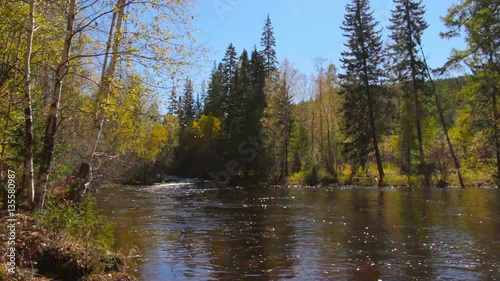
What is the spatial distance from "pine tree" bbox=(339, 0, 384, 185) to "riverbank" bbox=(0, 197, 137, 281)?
3273 centimetres

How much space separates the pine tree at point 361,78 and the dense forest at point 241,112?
0.34 feet

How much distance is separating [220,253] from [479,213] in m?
11.0

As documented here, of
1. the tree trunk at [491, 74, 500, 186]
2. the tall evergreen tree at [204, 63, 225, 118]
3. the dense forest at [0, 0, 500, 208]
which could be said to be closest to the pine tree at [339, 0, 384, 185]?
the dense forest at [0, 0, 500, 208]

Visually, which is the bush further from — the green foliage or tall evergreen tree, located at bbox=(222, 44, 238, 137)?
tall evergreen tree, located at bbox=(222, 44, 238, 137)

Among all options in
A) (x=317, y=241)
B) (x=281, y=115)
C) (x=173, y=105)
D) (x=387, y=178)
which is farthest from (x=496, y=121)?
(x=281, y=115)

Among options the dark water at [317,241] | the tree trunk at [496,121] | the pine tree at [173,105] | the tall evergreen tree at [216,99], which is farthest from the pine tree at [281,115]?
the pine tree at [173,105]

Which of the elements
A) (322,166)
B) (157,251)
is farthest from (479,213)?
(322,166)

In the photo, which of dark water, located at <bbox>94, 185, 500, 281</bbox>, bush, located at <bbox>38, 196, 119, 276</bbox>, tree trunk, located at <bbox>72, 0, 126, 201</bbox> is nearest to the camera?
bush, located at <bbox>38, 196, 119, 276</bbox>

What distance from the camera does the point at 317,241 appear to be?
36.5 feet

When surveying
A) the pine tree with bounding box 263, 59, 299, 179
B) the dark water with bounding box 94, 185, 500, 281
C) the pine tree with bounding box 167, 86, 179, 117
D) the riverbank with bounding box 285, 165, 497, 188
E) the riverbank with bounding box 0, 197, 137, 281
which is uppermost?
the pine tree with bounding box 263, 59, 299, 179

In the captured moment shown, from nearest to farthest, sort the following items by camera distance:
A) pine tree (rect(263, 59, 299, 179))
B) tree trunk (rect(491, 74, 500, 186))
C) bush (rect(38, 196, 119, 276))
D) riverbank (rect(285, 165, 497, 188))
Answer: bush (rect(38, 196, 119, 276))
tree trunk (rect(491, 74, 500, 186))
riverbank (rect(285, 165, 497, 188))
pine tree (rect(263, 59, 299, 179))

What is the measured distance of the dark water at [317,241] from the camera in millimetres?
8180

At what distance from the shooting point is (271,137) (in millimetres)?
44781

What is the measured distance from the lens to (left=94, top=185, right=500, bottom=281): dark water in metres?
8.18
